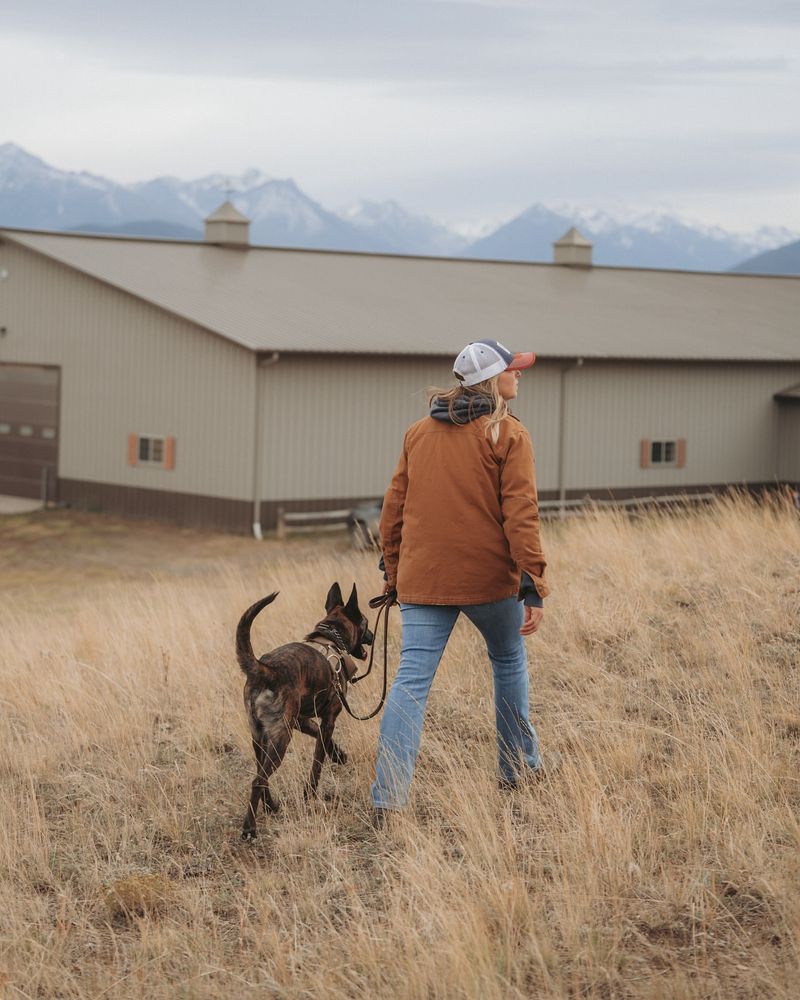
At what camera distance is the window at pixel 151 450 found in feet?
79.2

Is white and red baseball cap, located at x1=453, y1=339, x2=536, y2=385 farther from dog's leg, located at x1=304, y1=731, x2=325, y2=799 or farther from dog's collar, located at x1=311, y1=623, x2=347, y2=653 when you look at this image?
dog's leg, located at x1=304, y1=731, x2=325, y2=799

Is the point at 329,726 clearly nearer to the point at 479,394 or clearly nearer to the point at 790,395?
the point at 479,394

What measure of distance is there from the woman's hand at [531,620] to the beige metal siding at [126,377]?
17.6 m

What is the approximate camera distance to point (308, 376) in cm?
2339

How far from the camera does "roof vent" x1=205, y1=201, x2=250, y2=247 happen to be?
3045 cm

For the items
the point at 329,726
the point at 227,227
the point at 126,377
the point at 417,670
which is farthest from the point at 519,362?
the point at 227,227

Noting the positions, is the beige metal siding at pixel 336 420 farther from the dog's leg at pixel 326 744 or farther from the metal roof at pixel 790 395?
the dog's leg at pixel 326 744

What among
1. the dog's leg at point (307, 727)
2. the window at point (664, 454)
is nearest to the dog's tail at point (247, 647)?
the dog's leg at point (307, 727)

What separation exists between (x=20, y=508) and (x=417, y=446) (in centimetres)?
2151

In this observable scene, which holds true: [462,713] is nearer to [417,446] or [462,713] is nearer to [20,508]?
[417,446]

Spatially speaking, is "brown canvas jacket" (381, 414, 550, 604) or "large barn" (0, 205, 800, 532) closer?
"brown canvas jacket" (381, 414, 550, 604)

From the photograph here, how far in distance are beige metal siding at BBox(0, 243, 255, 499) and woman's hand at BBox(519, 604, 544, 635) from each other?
1760 cm

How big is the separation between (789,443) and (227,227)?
45.6 ft

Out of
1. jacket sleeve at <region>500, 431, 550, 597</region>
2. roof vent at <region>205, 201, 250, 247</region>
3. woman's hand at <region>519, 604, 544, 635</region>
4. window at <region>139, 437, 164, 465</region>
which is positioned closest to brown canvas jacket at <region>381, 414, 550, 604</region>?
jacket sleeve at <region>500, 431, 550, 597</region>
